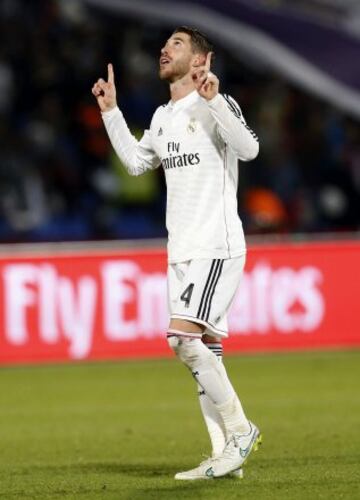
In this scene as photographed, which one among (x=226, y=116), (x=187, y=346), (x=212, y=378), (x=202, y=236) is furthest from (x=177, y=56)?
(x=212, y=378)

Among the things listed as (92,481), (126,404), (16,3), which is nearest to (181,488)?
(92,481)

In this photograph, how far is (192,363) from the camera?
26.9 feet

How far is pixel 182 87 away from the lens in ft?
27.5

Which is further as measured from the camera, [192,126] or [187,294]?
[192,126]

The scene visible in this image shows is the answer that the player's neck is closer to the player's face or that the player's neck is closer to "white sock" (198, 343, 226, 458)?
the player's face

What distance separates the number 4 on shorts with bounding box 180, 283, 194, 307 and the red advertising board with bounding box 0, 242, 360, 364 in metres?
8.00

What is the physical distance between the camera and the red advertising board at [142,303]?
16109 millimetres

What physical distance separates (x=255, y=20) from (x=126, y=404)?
8.29 meters

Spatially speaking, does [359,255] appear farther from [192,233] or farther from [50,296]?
[192,233]

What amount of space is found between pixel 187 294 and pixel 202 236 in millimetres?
337

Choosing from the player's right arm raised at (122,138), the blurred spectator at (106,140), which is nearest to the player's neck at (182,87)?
the player's right arm raised at (122,138)

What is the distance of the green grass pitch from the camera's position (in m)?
8.09

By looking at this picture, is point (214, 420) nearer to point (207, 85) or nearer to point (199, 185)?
point (199, 185)

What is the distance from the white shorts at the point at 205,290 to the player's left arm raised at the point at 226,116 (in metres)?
0.65
